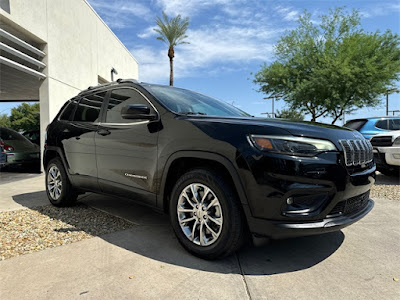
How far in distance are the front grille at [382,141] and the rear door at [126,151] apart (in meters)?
5.65

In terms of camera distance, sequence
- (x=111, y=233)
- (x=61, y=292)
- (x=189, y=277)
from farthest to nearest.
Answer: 1. (x=111, y=233)
2. (x=189, y=277)
3. (x=61, y=292)

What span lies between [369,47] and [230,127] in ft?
60.4

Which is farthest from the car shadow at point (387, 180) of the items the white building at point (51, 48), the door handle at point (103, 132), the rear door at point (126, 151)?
the white building at point (51, 48)

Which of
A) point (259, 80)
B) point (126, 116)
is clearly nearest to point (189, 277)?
point (126, 116)

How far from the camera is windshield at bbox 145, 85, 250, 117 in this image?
3.29 m

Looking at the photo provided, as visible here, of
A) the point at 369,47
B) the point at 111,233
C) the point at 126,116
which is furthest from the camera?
the point at 369,47

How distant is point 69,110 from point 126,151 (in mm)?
1860

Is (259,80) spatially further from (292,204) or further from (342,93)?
(292,204)

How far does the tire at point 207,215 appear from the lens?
2480 mm

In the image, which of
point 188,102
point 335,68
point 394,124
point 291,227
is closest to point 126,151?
point 188,102

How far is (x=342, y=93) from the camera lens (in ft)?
58.1

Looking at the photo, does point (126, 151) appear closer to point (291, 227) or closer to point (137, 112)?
point (137, 112)

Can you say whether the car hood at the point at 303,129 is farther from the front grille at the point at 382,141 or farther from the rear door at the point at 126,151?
the front grille at the point at 382,141

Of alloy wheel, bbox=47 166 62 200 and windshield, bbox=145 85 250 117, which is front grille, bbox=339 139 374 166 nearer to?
windshield, bbox=145 85 250 117
